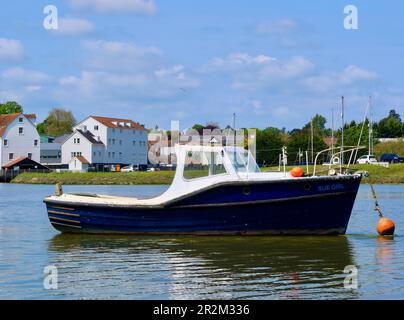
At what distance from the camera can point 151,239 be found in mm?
22359

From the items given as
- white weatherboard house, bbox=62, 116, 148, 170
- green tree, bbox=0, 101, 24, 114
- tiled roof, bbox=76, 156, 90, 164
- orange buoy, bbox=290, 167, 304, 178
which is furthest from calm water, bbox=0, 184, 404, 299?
green tree, bbox=0, 101, 24, 114

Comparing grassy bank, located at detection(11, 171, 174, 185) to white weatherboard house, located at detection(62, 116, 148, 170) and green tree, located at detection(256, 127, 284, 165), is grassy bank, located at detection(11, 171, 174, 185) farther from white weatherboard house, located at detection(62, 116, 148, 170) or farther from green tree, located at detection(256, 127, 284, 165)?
white weatherboard house, located at detection(62, 116, 148, 170)

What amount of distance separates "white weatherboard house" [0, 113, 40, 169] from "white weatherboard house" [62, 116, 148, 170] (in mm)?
6200

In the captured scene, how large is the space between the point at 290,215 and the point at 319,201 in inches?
38.1

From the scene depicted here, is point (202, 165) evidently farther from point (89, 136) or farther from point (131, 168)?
point (89, 136)

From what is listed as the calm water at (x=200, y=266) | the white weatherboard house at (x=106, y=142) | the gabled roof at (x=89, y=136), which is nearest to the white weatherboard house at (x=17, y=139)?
the white weatherboard house at (x=106, y=142)

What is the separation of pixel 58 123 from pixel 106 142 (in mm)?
54398

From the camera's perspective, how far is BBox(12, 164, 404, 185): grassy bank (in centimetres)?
8126

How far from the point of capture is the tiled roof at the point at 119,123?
118 m

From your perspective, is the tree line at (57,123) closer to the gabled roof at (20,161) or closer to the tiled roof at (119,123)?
the tiled roof at (119,123)

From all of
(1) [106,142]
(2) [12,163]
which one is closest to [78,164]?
(1) [106,142]

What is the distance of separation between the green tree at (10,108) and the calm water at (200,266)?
12675cm
